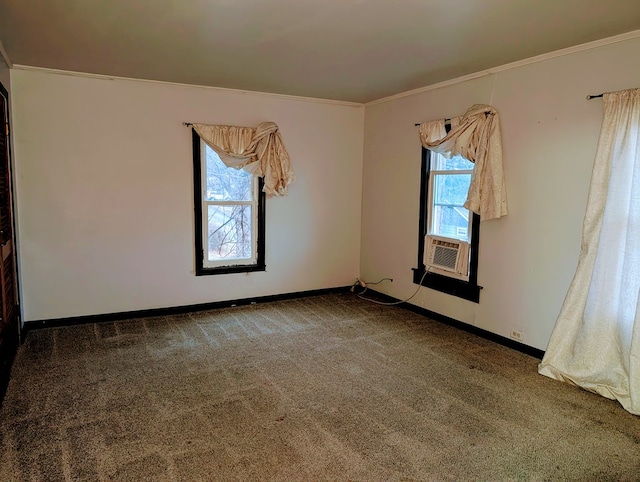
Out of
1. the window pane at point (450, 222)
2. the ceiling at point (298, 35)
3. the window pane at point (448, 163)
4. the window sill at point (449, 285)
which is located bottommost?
the window sill at point (449, 285)

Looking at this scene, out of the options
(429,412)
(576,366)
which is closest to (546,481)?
(429,412)

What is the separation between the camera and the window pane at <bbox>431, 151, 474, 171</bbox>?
4.27 m

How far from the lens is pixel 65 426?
8.39ft

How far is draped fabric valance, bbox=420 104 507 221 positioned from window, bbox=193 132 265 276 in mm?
2272

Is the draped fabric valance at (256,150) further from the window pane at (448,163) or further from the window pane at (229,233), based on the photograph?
the window pane at (448,163)

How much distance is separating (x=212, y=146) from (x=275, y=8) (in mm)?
2279

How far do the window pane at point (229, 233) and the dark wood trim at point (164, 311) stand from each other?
1.74ft

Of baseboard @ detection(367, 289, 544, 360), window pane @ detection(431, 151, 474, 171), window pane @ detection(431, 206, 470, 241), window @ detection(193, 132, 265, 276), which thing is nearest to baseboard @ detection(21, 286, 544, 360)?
baseboard @ detection(367, 289, 544, 360)

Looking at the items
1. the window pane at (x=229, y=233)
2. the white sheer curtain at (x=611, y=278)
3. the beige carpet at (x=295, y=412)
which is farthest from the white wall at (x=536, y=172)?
the window pane at (x=229, y=233)

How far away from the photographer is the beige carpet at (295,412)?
2.25 m

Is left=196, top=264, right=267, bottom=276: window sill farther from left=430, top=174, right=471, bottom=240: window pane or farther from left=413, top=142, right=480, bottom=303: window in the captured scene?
left=430, top=174, right=471, bottom=240: window pane

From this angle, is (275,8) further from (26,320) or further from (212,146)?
(26,320)

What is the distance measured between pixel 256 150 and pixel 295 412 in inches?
118

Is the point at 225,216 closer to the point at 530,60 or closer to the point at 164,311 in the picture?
the point at 164,311
